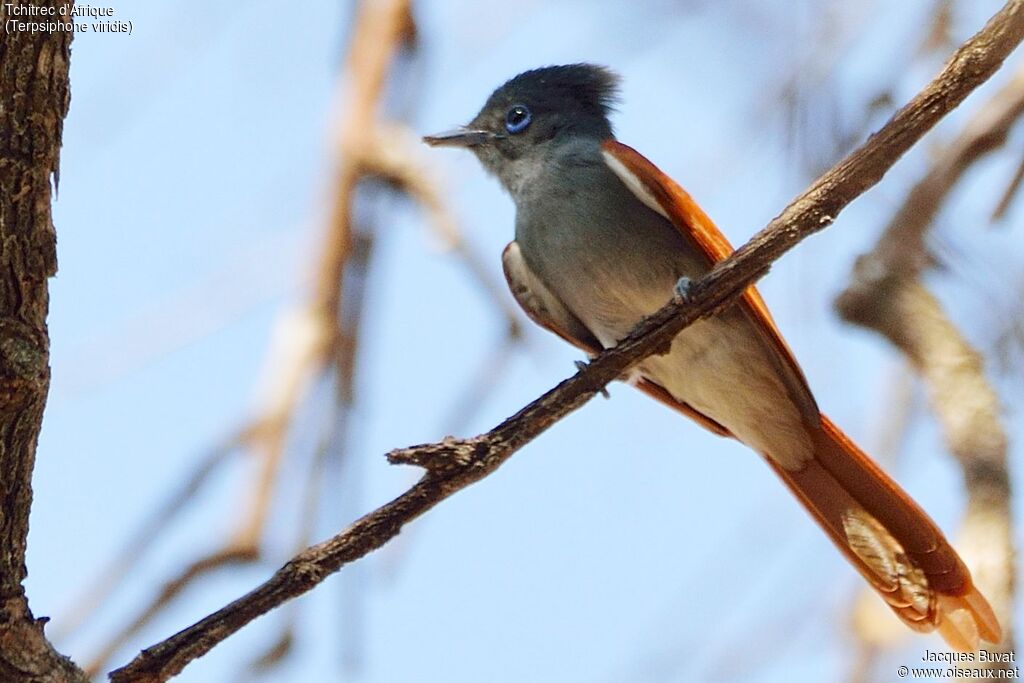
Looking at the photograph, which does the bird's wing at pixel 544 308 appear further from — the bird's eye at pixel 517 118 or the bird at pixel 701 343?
the bird's eye at pixel 517 118

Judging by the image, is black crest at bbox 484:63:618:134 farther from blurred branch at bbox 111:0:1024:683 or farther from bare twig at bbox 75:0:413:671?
blurred branch at bbox 111:0:1024:683

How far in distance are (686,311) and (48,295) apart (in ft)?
4.06

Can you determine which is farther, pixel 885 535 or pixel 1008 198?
pixel 885 535

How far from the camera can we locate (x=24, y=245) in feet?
6.28

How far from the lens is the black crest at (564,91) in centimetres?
427

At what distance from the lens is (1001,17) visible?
2.15m

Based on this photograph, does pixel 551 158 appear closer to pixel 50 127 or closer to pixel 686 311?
pixel 686 311

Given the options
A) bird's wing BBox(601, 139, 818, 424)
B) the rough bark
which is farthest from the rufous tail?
the rough bark

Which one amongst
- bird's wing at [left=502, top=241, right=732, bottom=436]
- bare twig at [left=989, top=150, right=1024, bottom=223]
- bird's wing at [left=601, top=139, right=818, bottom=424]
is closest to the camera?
bare twig at [left=989, top=150, right=1024, bottom=223]

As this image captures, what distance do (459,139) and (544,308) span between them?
74 cm

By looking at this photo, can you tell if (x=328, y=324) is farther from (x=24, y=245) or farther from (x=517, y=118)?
(x=24, y=245)

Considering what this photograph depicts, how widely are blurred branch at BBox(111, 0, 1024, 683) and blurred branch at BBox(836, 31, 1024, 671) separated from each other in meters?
0.82

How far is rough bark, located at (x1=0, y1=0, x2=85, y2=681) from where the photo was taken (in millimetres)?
1883

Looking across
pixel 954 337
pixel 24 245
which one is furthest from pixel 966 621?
pixel 24 245
